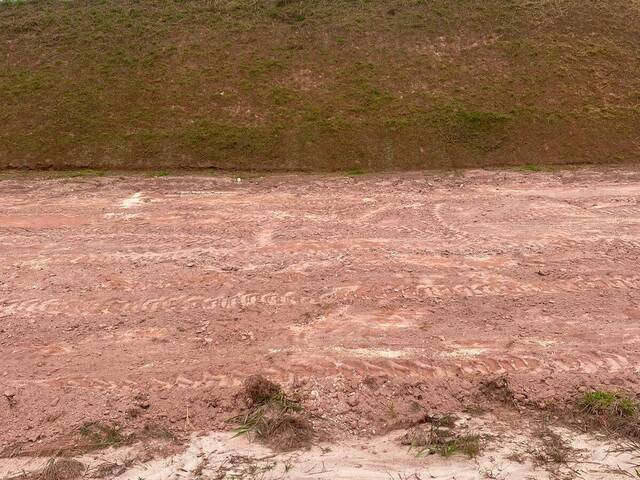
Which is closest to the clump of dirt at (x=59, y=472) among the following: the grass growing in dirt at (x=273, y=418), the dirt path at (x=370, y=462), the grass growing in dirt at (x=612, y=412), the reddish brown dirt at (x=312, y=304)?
the dirt path at (x=370, y=462)

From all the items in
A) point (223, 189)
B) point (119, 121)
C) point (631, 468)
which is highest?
point (119, 121)

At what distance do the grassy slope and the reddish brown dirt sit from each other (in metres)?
5.99

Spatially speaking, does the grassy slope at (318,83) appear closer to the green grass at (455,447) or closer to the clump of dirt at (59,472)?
the green grass at (455,447)

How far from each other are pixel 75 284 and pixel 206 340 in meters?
3.61

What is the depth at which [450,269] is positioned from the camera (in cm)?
1109

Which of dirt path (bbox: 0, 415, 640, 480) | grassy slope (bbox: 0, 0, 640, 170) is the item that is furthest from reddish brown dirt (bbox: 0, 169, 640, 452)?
grassy slope (bbox: 0, 0, 640, 170)

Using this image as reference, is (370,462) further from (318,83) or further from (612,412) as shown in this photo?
(318,83)

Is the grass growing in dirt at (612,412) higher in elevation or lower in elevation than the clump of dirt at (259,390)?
lower

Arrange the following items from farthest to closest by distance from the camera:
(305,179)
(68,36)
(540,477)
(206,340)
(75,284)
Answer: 1. (68,36)
2. (305,179)
3. (75,284)
4. (206,340)
5. (540,477)

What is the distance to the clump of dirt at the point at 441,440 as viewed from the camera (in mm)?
6707

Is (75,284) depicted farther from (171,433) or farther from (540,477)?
(540,477)

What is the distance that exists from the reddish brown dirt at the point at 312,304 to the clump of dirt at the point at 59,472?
624 mm

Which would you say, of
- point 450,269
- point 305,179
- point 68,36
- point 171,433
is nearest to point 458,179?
point 305,179

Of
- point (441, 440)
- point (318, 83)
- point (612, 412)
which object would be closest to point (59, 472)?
point (441, 440)
